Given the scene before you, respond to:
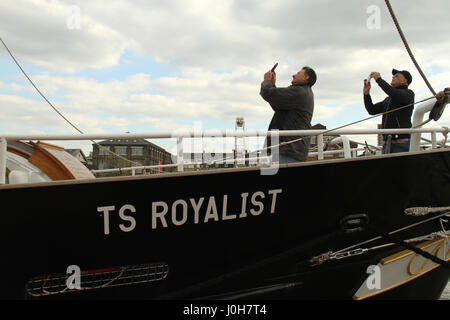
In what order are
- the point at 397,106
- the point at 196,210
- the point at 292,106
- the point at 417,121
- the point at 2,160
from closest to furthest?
the point at 2,160, the point at 196,210, the point at 292,106, the point at 417,121, the point at 397,106

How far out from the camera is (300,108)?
11.9ft

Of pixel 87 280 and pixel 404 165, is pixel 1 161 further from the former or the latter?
pixel 404 165

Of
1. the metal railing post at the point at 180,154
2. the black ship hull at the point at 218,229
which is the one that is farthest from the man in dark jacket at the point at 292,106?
the metal railing post at the point at 180,154

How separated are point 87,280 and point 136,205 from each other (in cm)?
66

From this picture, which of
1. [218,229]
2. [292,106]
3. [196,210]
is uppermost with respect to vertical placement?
[292,106]

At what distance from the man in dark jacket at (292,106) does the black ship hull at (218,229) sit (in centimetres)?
41

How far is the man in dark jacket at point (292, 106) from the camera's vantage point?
3.50 meters

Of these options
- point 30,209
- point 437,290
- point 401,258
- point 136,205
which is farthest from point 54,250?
point 437,290

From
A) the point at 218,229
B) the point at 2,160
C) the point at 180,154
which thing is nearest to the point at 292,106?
the point at 180,154

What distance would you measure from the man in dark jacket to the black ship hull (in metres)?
0.41

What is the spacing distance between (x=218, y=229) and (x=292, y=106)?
1.40m

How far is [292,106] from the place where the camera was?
11.8ft

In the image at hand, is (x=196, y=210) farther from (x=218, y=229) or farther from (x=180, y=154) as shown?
(x=180, y=154)

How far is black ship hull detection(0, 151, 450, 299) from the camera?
8.60 feet
